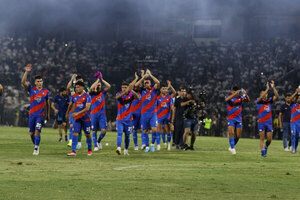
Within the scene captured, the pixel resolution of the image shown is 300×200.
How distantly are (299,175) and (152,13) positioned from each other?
34789mm

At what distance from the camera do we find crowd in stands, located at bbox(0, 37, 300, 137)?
37.1 m

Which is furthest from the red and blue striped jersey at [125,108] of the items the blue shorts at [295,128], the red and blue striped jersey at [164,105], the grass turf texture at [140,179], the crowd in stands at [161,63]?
the crowd in stands at [161,63]

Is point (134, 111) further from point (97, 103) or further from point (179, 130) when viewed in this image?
point (179, 130)

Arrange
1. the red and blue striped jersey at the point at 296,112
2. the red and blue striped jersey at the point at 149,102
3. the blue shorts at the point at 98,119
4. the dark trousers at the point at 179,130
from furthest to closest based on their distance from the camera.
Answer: the dark trousers at the point at 179,130, the red and blue striped jersey at the point at 296,112, the blue shorts at the point at 98,119, the red and blue striped jersey at the point at 149,102

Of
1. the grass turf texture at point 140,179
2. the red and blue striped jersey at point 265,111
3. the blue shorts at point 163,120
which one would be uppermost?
the red and blue striped jersey at point 265,111

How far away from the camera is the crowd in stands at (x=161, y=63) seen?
37.1 metres

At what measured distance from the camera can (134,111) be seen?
17781 millimetres

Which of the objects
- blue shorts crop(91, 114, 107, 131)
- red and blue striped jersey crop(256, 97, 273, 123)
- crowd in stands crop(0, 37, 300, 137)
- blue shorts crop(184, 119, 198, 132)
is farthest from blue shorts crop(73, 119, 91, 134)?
crowd in stands crop(0, 37, 300, 137)

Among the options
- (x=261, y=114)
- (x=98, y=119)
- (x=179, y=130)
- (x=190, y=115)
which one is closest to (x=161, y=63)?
(x=179, y=130)

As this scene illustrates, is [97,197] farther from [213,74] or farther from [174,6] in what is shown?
[174,6]

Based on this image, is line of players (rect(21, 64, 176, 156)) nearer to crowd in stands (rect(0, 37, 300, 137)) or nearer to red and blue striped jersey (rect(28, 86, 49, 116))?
red and blue striped jersey (rect(28, 86, 49, 116))

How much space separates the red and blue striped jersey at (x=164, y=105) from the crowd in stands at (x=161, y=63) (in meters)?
16.3

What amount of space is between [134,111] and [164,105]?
3.73ft

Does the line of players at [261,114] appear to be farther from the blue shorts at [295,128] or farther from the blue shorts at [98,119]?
the blue shorts at [98,119]
